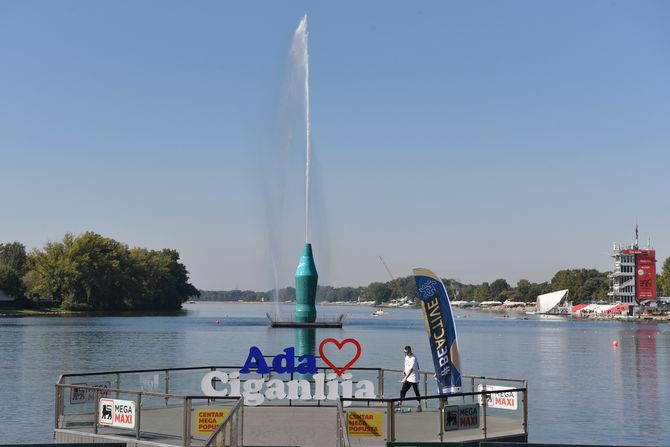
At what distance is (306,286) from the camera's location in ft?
412

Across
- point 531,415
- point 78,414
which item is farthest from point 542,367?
point 78,414

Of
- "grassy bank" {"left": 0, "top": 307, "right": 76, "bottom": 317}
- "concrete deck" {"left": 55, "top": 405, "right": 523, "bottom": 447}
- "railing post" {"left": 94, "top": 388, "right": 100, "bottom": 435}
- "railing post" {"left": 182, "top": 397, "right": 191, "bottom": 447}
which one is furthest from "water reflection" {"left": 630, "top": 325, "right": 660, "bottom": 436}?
"grassy bank" {"left": 0, "top": 307, "right": 76, "bottom": 317}

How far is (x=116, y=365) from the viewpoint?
73125 mm

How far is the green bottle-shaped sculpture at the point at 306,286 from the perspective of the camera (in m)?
125

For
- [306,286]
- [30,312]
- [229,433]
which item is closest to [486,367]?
[306,286]

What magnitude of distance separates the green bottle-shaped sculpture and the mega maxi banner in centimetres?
9569

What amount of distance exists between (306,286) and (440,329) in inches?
3819

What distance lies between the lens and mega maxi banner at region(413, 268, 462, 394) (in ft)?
93.7

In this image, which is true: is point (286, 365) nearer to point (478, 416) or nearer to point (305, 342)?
point (478, 416)

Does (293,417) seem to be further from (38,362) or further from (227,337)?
(227,337)

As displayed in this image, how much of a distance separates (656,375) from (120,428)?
59051 mm

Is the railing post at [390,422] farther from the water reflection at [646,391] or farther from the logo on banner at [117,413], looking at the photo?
the water reflection at [646,391]

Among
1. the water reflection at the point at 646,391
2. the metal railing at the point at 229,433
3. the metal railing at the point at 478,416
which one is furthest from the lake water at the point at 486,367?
the metal railing at the point at 229,433

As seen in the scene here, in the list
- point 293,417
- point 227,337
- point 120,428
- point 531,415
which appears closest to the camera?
point 120,428
